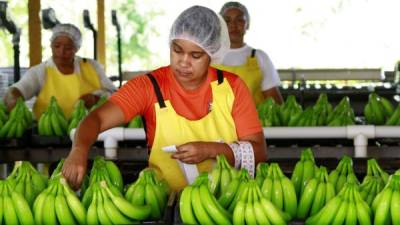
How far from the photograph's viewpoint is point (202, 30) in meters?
3.01

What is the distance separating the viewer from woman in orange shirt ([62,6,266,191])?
297 cm

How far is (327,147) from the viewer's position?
4.25 meters

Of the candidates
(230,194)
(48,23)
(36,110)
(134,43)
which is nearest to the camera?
(230,194)

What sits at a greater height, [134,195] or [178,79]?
[178,79]

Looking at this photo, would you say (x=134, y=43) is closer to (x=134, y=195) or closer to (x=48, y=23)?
(x=48, y=23)

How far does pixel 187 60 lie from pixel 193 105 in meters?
0.28

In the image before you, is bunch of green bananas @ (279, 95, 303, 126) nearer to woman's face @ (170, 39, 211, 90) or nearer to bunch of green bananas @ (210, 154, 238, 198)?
woman's face @ (170, 39, 211, 90)

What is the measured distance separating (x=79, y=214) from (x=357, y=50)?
11322 millimetres

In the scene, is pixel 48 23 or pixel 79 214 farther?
pixel 48 23

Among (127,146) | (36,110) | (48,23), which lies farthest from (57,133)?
(48,23)

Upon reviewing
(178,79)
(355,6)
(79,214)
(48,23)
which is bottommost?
(79,214)

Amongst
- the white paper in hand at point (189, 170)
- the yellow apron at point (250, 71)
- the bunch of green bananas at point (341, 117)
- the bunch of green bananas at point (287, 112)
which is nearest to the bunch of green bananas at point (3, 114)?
the yellow apron at point (250, 71)

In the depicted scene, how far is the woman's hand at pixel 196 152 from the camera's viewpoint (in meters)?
2.83

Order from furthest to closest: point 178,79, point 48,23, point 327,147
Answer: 1. point 48,23
2. point 327,147
3. point 178,79
